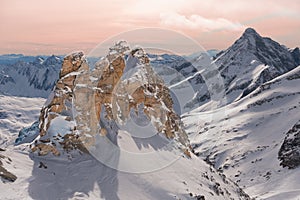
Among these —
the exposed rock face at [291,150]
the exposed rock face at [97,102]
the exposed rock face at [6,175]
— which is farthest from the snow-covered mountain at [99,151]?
the exposed rock face at [291,150]

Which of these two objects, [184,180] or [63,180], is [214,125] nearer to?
[184,180]

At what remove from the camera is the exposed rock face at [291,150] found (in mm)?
124062

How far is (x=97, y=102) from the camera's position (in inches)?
2448

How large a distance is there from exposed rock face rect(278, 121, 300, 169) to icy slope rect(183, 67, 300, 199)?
8.16 ft

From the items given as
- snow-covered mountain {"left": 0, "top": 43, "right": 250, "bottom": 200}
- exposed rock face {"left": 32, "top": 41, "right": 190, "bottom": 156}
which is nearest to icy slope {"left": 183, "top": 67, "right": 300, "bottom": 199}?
snow-covered mountain {"left": 0, "top": 43, "right": 250, "bottom": 200}

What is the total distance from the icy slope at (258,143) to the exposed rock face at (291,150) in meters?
2.49

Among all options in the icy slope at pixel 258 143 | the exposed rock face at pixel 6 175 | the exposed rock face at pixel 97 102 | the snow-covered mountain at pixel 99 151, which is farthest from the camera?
the icy slope at pixel 258 143

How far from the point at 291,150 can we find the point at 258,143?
24906mm

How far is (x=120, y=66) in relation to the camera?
69750 mm

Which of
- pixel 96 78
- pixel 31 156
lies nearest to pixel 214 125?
pixel 96 78

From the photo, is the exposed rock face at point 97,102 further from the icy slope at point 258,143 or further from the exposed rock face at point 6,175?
the icy slope at point 258,143

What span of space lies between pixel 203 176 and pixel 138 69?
1139 inches

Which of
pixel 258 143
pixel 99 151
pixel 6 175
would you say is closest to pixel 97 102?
pixel 99 151

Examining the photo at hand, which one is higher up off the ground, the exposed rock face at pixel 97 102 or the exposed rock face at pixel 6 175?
the exposed rock face at pixel 97 102
